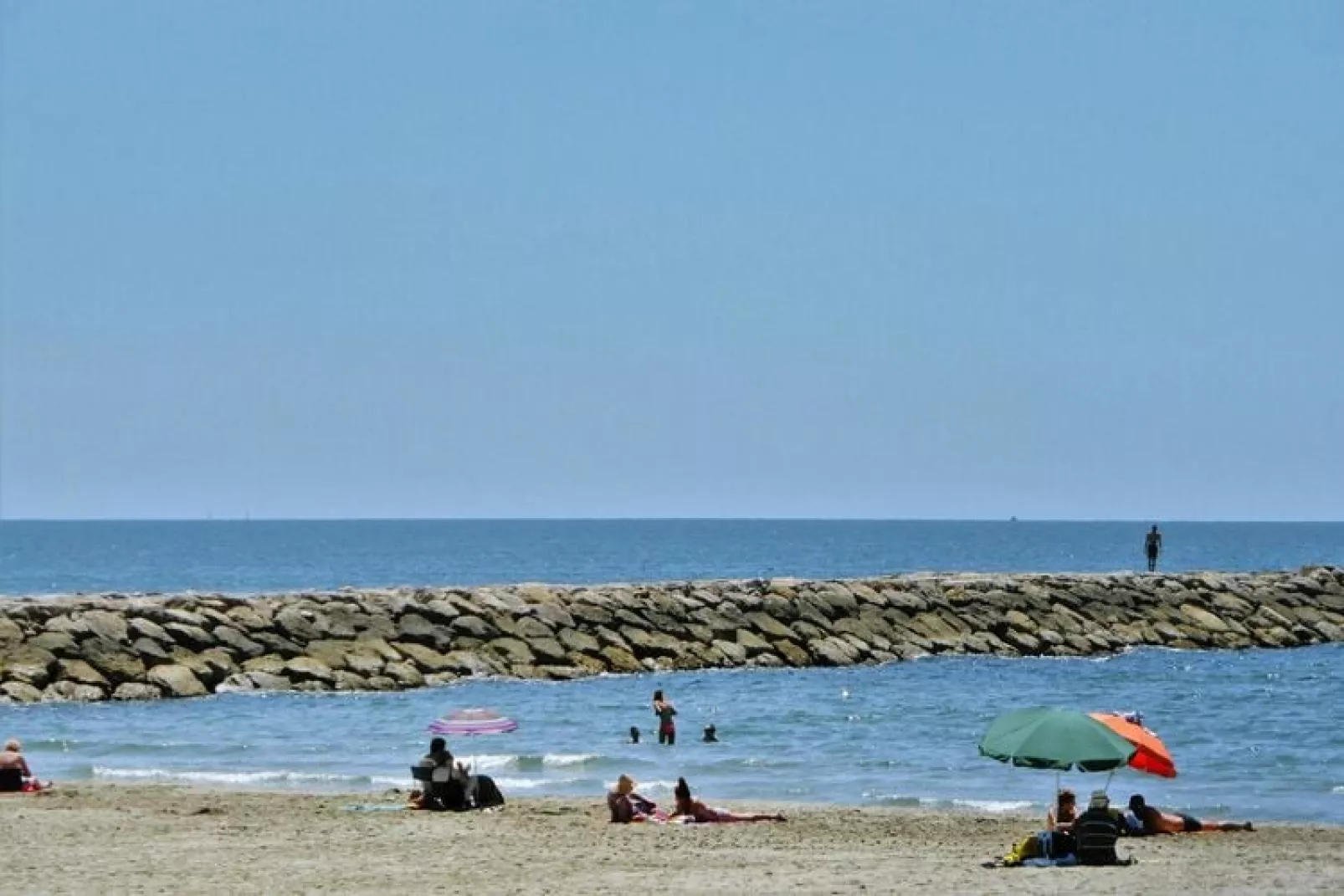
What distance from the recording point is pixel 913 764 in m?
27.2

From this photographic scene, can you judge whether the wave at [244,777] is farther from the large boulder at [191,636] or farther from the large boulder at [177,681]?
the large boulder at [191,636]

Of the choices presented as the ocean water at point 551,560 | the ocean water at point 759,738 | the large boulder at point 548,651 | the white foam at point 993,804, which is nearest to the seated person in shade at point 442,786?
the ocean water at point 759,738

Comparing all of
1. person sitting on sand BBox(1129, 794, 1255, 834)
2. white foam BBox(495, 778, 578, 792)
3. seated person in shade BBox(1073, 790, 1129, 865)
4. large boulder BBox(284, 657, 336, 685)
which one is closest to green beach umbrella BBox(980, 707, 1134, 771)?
seated person in shade BBox(1073, 790, 1129, 865)

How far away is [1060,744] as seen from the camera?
57.7ft

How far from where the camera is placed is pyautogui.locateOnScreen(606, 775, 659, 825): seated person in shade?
2083 centimetres

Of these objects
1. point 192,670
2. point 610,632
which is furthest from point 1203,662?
point 192,670

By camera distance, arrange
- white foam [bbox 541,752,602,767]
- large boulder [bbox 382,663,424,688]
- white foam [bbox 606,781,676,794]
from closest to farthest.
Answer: white foam [bbox 606,781,676,794]
white foam [bbox 541,752,602,767]
large boulder [bbox 382,663,424,688]

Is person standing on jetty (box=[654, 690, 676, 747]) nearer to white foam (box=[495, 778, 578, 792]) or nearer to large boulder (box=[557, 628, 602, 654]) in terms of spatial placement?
white foam (box=[495, 778, 578, 792])

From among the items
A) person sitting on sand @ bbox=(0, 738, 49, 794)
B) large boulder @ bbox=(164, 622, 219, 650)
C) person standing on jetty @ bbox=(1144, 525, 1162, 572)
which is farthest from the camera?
person standing on jetty @ bbox=(1144, 525, 1162, 572)

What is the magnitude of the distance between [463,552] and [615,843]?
143640 mm

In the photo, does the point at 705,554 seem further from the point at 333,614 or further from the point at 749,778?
the point at 749,778

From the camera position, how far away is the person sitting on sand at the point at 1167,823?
19969mm

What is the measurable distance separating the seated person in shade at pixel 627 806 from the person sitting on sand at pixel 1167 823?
5019 millimetres

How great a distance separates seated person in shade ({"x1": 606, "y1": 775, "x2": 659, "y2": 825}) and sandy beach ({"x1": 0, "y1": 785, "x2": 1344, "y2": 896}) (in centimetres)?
22
